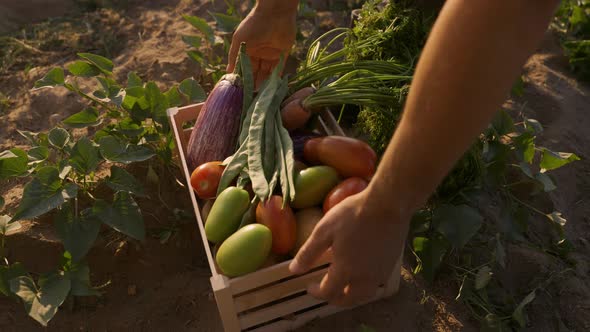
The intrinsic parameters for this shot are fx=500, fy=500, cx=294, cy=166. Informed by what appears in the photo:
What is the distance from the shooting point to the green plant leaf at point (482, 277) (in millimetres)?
1995

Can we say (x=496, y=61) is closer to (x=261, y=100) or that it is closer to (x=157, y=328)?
(x=261, y=100)

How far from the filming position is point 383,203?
1.21 metres

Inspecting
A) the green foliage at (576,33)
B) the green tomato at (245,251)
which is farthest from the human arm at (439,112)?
the green foliage at (576,33)

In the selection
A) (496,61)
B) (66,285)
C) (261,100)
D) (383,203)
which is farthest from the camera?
(261,100)

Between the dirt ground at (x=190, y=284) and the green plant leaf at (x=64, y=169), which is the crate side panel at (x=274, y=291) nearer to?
the dirt ground at (x=190, y=284)

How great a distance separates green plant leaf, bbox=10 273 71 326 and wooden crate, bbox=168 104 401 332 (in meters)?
0.59

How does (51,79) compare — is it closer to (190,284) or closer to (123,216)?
(123,216)

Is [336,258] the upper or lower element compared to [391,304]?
upper

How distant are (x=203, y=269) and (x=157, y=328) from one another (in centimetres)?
33

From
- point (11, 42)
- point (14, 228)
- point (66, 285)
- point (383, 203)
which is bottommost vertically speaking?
point (66, 285)

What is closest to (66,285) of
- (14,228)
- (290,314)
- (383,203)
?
(14,228)

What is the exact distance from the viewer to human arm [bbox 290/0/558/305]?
994 millimetres

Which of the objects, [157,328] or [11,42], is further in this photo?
[11,42]

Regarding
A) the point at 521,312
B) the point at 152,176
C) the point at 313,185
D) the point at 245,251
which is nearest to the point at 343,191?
the point at 313,185
